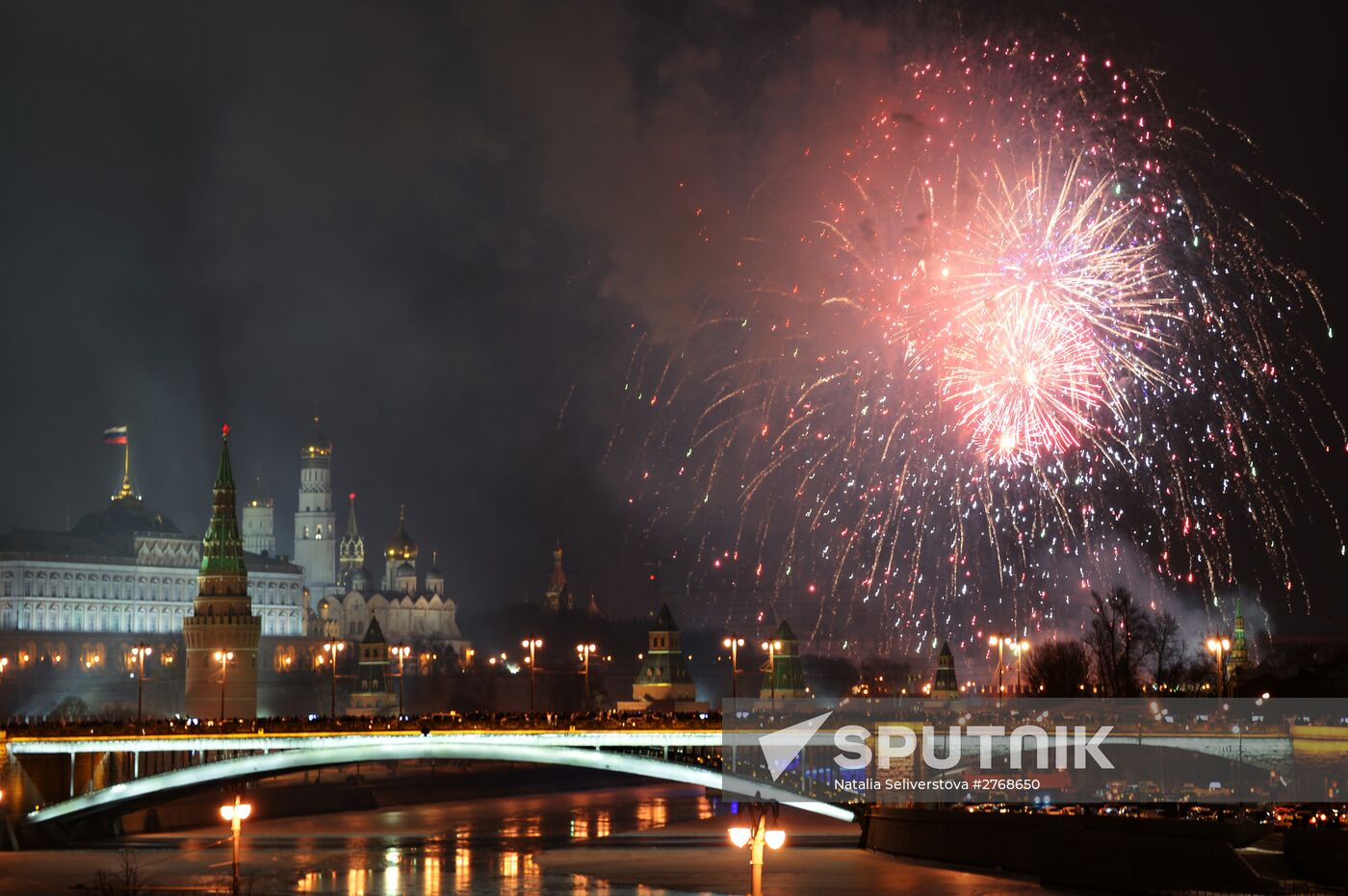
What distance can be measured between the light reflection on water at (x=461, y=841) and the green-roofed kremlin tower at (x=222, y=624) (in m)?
22.2

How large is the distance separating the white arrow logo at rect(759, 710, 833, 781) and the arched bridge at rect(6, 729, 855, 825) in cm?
146

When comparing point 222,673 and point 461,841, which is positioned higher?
point 222,673

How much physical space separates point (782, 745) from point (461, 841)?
1674cm

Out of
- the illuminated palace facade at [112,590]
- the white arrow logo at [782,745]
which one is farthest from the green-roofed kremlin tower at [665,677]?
the white arrow logo at [782,745]

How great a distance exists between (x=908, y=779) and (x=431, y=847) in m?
17.4

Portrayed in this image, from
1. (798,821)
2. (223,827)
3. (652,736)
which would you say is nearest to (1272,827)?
(652,736)

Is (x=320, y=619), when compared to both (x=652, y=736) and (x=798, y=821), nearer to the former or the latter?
(x=798, y=821)

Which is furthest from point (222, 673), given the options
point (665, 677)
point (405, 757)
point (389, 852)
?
point (665, 677)

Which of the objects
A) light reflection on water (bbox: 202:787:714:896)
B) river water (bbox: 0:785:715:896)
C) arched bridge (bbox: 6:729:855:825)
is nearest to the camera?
river water (bbox: 0:785:715:896)

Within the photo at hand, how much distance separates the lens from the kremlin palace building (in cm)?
13838

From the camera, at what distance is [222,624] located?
11131 centimetres

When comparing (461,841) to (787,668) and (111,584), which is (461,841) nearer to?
(787,668)

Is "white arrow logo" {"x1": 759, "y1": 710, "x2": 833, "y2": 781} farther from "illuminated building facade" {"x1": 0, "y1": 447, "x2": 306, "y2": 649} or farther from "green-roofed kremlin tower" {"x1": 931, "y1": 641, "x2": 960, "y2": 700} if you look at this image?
"illuminated building facade" {"x1": 0, "y1": 447, "x2": 306, "y2": 649}

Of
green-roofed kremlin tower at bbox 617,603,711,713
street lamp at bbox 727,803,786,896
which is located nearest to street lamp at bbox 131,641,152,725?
green-roofed kremlin tower at bbox 617,603,711,713
